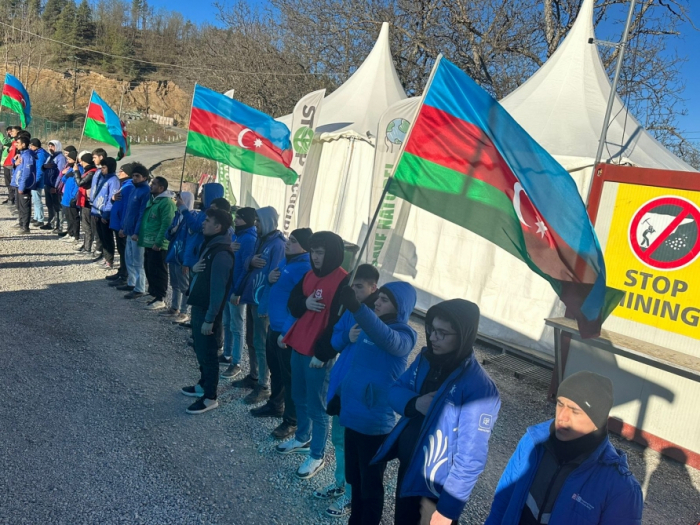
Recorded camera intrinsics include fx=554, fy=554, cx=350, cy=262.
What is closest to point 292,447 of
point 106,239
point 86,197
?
point 106,239

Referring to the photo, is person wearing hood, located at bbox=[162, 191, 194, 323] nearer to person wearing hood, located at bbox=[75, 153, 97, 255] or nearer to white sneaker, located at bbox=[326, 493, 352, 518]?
person wearing hood, located at bbox=[75, 153, 97, 255]

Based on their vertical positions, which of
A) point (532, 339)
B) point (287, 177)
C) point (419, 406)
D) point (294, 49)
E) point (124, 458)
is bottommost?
point (124, 458)

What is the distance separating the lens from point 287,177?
712 centimetres

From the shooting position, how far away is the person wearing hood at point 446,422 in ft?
8.11

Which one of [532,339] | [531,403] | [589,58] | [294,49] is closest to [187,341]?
[531,403]

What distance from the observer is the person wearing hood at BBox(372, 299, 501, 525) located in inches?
97.3

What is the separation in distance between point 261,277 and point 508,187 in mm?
2755

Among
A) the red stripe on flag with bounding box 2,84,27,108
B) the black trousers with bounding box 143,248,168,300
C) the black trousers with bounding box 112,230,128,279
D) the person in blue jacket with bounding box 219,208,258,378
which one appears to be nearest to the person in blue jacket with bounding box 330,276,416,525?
the person in blue jacket with bounding box 219,208,258,378

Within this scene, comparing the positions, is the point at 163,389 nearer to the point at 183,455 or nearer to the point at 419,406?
the point at 183,455

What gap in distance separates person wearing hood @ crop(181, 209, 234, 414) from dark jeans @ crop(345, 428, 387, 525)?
1823 millimetres

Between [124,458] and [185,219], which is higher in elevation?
[185,219]

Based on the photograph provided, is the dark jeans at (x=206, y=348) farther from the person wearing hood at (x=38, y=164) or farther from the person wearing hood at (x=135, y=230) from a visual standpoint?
the person wearing hood at (x=38, y=164)

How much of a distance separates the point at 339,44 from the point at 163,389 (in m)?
17.6

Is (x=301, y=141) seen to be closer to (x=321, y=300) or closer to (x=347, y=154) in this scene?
(x=347, y=154)
